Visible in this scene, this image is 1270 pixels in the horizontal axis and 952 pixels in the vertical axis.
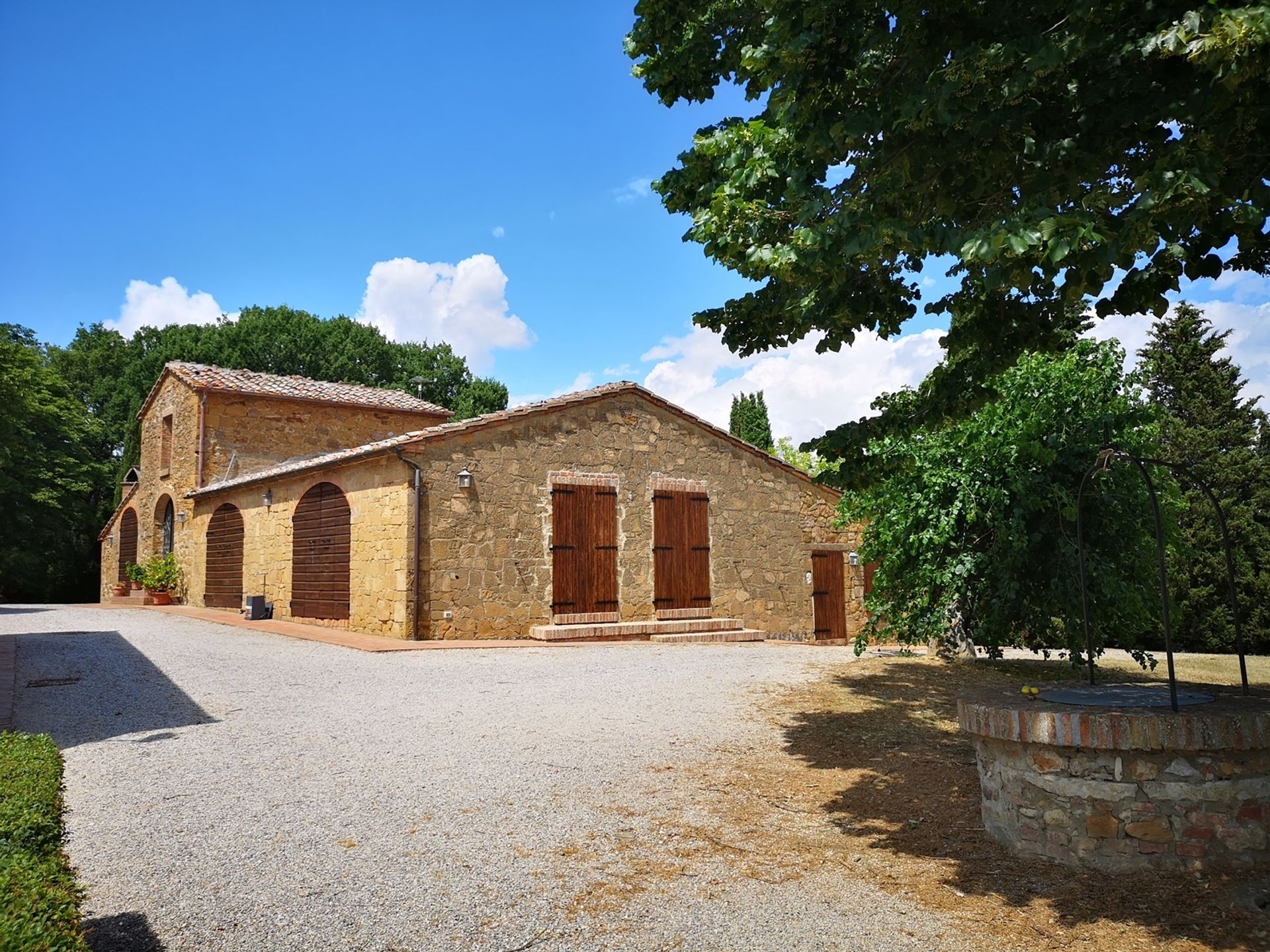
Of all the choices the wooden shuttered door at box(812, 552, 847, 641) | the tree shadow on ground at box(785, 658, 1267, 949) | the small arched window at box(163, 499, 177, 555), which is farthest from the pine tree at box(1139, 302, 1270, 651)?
the small arched window at box(163, 499, 177, 555)

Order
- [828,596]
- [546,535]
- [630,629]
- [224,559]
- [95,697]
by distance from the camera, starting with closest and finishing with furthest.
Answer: [95,697] < [546,535] < [630,629] < [828,596] < [224,559]

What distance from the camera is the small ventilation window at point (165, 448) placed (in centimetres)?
2267

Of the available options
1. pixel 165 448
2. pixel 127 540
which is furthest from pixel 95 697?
pixel 127 540

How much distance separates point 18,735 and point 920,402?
19.3 feet

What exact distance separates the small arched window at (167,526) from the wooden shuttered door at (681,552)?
48.6 ft

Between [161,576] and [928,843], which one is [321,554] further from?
[928,843]

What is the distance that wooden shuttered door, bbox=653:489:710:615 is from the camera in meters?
14.9

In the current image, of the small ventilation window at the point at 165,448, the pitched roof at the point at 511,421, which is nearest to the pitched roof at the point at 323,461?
the pitched roof at the point at 511,421

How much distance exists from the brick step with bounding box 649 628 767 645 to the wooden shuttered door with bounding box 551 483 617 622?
96 cm

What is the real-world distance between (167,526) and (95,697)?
1739cm

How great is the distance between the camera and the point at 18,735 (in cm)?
472

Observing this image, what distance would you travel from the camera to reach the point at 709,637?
1467cm

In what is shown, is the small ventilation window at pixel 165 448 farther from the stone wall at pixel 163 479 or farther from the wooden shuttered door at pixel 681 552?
the wooden shuttered door at pixel 681 552

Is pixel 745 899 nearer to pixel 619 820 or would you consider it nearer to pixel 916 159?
pixel 619 820
